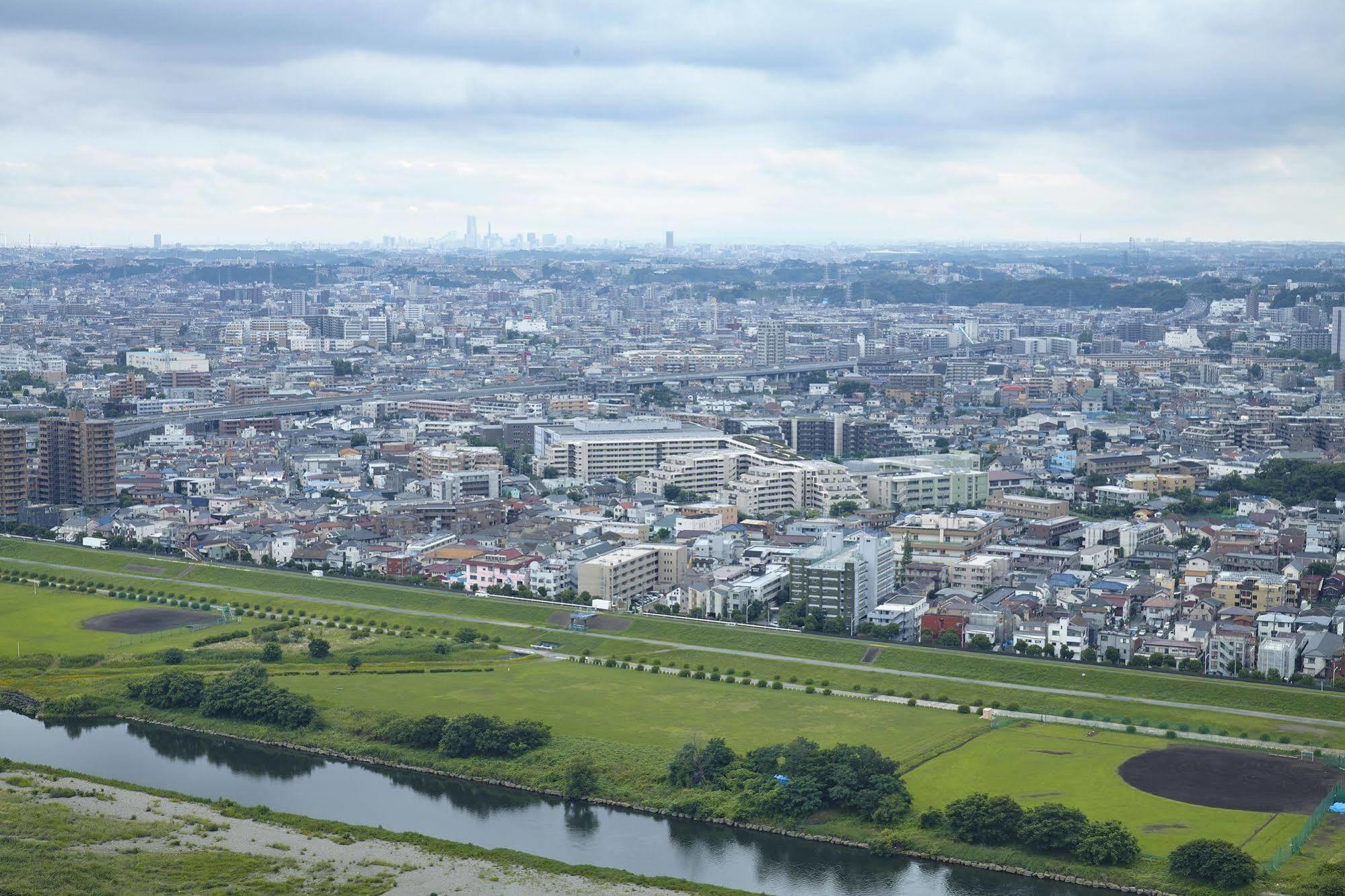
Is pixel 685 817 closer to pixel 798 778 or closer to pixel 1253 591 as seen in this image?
pixel 798 778

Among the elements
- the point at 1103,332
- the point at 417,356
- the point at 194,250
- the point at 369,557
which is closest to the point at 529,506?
the point at 369,557

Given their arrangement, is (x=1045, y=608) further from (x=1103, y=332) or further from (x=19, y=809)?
(x=1103, y=332)

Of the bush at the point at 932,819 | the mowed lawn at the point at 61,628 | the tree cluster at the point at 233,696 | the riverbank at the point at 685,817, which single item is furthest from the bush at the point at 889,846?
the mowed lawn at the point at 61,628

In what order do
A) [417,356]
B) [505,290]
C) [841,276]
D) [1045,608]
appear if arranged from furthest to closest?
[841,276], [505,290], [417,356], [1045,608]

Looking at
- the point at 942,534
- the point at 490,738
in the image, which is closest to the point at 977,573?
the point at 942,534

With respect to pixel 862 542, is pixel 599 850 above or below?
below

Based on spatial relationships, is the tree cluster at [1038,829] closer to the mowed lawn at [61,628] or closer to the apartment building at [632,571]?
the apartment building at [632,571]

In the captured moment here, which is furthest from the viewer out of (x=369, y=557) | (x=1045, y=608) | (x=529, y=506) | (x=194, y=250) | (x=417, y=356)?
(x=194, y=250)
